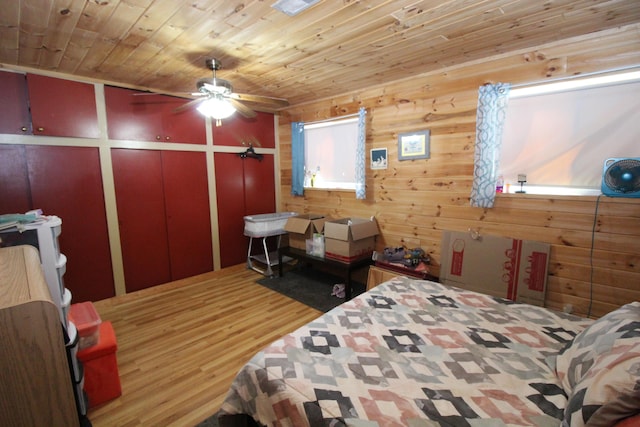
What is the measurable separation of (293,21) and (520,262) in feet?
8.74

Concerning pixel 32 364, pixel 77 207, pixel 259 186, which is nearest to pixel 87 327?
pixel 32 364

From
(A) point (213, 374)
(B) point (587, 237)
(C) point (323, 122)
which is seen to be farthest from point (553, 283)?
(C) point (323, 122)

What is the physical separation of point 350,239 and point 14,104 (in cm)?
347

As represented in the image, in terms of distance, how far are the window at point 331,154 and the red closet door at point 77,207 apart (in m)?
2.64

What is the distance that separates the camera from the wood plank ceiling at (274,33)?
1.75m

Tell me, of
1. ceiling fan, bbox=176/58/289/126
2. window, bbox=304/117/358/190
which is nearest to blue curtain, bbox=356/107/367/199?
window, bbox=304/117/358/190

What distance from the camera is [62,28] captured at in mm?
1950

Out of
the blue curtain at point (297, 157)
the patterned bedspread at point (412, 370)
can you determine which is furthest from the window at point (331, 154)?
the patterned bedspread at point (412, 370)

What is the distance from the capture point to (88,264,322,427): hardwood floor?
1.83 m

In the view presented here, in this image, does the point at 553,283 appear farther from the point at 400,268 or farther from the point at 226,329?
the point at 226,329

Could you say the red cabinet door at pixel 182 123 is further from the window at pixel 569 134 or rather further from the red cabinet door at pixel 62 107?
the window at pixel 569 134

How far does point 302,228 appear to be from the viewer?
3.72m

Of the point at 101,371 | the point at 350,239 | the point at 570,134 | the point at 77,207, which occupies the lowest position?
the point at 101,371

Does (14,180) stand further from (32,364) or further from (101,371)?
(32,364)
